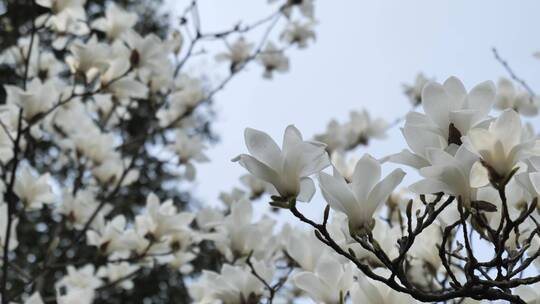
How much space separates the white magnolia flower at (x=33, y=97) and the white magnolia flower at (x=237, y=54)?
1.34 m

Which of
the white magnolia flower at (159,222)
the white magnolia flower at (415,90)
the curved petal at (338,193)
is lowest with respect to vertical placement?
the curved petal at (338,193)

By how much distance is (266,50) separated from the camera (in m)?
3.47

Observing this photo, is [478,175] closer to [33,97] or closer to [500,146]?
[500,146]

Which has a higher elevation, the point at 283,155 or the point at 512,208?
the point at 283,155

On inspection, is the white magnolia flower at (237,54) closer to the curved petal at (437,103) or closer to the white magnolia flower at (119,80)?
the white magnolia flower at (119,80)

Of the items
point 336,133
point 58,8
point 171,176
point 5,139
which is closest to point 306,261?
point 5,139

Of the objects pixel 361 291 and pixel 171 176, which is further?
pixel 171 176

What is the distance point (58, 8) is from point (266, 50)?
1374 mm

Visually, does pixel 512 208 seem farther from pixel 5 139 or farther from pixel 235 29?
pixel 235 29

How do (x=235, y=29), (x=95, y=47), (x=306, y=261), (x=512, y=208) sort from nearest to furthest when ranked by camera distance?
1. (x=512, y=208)
2. (x=306, y=261)
3. (x=95, y=47)
4. (x=235, y=29)

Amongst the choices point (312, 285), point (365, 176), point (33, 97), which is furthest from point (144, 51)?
point (365, 176)

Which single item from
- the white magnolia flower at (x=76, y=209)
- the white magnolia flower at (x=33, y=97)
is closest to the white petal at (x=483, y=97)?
the white magnolia flower at (x=33, y=97)

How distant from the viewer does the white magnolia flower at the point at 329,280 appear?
1.10 m

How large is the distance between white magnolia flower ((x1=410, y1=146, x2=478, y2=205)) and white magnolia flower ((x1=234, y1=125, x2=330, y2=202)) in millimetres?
143
